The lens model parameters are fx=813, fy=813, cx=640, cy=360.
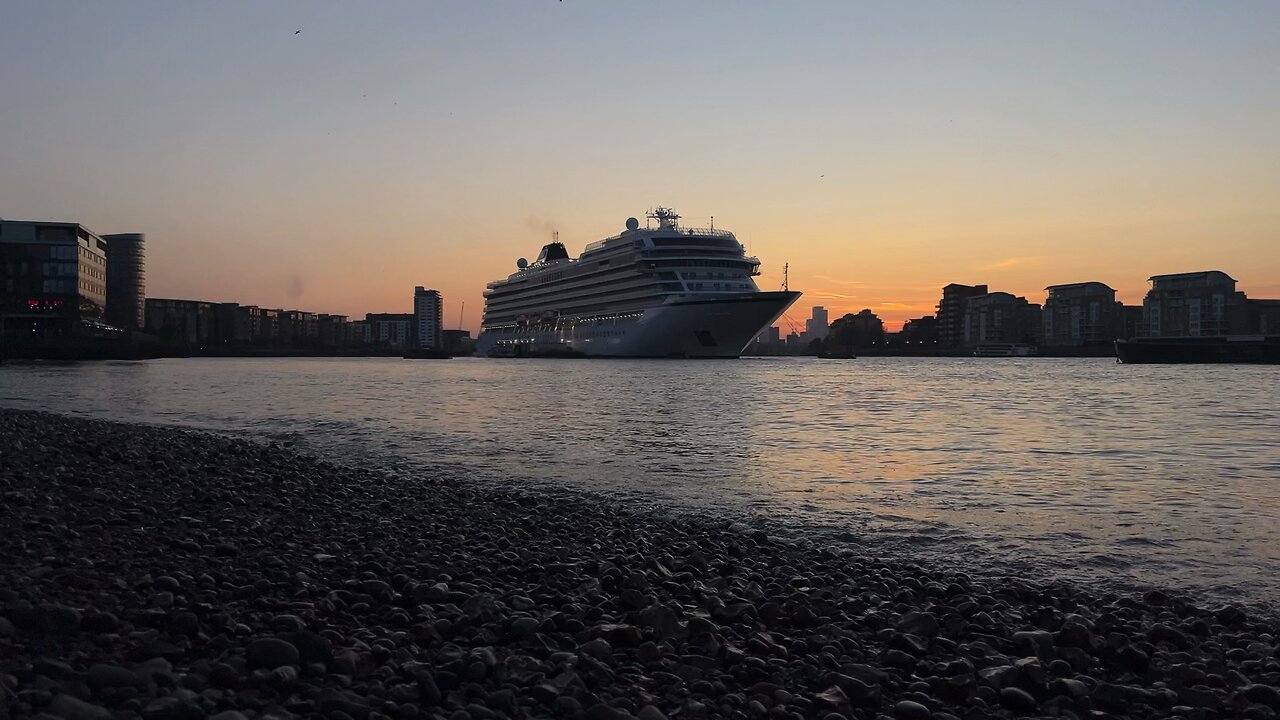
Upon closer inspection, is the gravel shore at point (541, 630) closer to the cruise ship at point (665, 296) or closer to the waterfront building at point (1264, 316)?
the cruise ship at point (665, 296)

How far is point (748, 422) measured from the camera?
84.7ft

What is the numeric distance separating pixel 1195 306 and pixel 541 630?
20853cm

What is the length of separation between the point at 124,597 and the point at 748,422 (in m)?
21.8

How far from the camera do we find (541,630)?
16.9 feet

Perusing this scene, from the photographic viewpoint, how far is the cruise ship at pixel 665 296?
88250 millimetres

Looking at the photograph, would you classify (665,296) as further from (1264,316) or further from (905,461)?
(1264,316)

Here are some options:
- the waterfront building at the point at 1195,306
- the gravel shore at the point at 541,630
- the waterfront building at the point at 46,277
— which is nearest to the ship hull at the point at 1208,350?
the waterfront building at the point at 1195,306

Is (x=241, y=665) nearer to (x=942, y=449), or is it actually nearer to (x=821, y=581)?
(x=821, y=581)

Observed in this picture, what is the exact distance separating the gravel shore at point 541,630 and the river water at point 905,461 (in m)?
2.01

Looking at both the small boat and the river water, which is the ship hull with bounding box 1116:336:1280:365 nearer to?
the river water

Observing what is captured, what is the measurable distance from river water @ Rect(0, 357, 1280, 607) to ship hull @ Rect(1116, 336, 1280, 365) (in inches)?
3385

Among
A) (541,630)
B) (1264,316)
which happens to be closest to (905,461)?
(541,630)

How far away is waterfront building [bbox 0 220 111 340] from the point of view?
382 feet

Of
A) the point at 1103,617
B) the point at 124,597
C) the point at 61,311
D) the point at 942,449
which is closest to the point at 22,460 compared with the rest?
the point at 124,597
